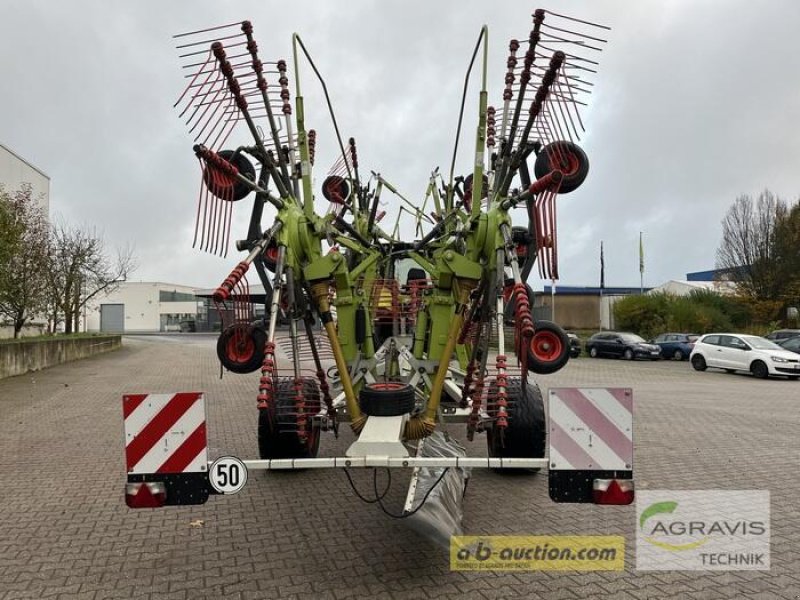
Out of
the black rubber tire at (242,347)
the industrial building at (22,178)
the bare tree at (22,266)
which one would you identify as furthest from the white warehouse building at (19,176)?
the black rubber tire at (242,347)

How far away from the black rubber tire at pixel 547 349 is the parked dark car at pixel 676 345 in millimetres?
23617

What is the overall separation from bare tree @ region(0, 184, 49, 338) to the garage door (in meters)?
46.1

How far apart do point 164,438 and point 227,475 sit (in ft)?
1.35

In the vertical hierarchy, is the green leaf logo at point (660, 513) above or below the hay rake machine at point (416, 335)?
below

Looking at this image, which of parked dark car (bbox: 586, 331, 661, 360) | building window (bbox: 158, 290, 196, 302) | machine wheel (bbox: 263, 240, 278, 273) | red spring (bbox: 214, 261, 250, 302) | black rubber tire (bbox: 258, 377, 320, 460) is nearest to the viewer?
red spring (bbox: 214, 261, 250, 302)

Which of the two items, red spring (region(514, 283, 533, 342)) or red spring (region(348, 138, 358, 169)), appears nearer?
red spring (region(514, 283, 533, 342))

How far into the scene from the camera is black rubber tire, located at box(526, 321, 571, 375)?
3857 mm

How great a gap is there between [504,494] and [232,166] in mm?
3744

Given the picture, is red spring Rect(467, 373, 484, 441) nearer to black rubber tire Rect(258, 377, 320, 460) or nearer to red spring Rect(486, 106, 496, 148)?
black rubber tire Rect(258, 377, 320, 460)

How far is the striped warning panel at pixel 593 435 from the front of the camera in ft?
10.7

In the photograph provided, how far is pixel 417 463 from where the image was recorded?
3.35m

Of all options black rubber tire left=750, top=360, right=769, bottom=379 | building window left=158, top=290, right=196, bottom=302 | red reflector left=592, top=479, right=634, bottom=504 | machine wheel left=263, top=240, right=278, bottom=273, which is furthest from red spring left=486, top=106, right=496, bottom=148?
building window left=158, top=290, right=196, bottom=302

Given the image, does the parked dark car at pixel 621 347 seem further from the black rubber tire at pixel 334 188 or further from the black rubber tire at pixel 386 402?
the black rubber tire at pixel 386 402

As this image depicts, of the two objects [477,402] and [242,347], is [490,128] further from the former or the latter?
[242,347]
